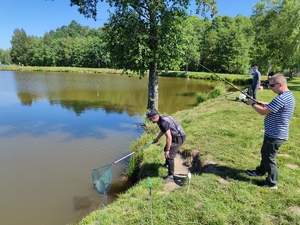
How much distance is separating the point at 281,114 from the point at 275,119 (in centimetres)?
13

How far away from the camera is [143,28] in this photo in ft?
36.5

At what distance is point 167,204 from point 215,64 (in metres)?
56.1

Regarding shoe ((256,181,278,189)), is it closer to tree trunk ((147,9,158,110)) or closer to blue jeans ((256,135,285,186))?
blue jeans ((256,135,285,186))

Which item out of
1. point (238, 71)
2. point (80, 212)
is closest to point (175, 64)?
point (80, 212)

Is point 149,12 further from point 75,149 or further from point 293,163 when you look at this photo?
point 293,163

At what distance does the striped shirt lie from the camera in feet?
12.9

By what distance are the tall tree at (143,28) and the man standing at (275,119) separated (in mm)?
7385

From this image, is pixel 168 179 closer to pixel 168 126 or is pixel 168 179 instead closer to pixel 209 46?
pixel 168 126

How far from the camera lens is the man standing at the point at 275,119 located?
12.9 ft

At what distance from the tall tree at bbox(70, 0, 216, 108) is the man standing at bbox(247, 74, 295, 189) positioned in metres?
7.39

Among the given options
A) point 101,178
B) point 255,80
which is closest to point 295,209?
point 101,178

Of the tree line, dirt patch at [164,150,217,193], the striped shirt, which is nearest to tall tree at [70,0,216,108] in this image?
the tree line

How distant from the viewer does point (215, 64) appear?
55969mm

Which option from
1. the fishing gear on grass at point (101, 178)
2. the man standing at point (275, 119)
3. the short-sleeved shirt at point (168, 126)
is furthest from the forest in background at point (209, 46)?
the fishing gear on grass at point (101, 178)
